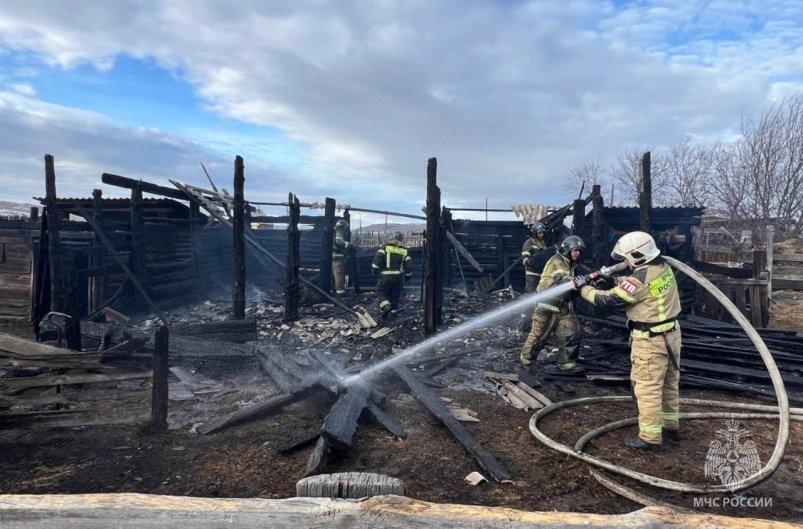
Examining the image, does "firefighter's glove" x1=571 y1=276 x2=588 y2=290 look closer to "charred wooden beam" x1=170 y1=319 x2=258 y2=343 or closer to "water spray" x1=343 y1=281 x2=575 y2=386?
"water spray" x1=343 y1=281 x2=575 y2=386

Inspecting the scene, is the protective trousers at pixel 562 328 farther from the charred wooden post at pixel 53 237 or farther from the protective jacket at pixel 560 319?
the charred wooden post at pixel 53 237

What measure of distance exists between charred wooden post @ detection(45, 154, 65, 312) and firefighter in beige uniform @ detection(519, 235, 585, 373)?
9.10m

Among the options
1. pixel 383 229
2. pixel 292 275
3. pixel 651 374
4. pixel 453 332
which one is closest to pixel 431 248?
pixel 453 332

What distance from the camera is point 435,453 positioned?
484cm

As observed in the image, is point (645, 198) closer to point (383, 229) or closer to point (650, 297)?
point (650, 297)

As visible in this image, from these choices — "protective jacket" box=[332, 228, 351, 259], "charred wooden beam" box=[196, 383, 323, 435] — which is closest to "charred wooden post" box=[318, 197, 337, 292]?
"protective jacket" box=[332, 228, 351, 259]

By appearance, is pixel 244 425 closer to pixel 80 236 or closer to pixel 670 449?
pixel 670 449

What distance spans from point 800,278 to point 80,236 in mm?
18803

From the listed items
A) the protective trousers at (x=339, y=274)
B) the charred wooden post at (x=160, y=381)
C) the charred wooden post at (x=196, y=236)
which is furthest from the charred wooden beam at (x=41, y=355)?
the charred wooden post at (x=196, y=236)

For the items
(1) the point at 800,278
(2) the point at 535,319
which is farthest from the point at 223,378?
(1) the point at 800,278

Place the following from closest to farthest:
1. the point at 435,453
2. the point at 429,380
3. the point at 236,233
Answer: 1. the point at 435,453
2. the point at 429,380
3. the point at 236,233

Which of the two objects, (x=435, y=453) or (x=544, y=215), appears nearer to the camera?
(x=435, y=453)

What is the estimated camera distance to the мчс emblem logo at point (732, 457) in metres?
4.28

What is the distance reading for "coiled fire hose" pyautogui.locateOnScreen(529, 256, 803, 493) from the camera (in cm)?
368
